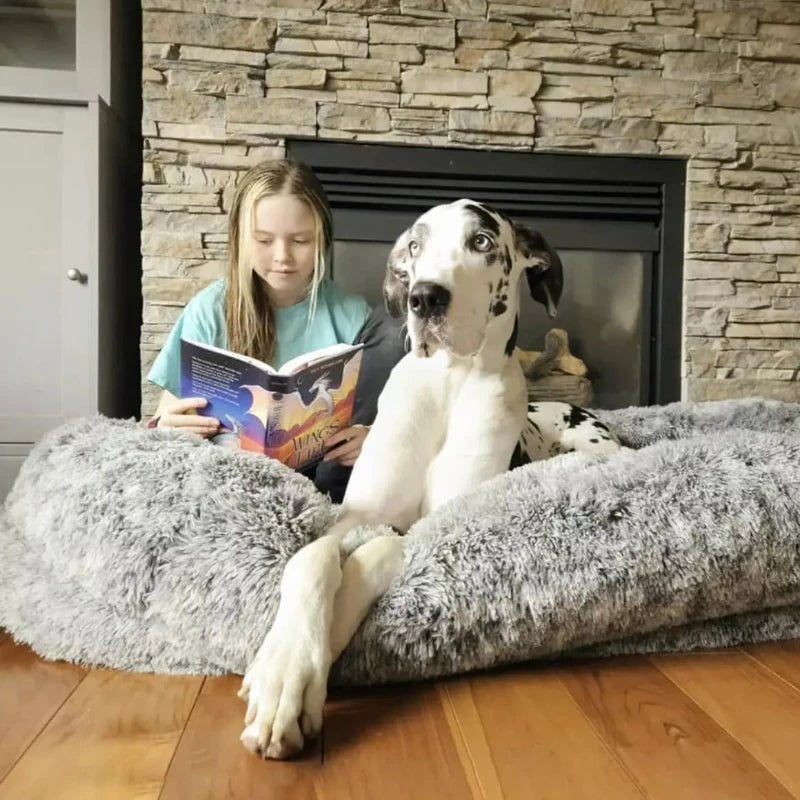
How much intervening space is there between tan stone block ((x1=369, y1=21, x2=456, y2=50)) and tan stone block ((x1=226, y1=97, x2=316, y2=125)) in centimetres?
34

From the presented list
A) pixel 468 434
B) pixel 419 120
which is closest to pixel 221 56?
pixel 419 120

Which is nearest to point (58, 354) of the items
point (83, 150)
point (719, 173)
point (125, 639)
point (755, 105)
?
point (83, 150)

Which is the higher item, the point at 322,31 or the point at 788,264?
the point at 322,31

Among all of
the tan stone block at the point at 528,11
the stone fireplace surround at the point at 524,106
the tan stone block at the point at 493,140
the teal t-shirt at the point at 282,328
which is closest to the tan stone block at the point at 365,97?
the stone fireplace surround at the point at 524,106

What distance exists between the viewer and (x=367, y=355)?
2.00m

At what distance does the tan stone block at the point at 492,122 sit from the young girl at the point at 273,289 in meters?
0.94

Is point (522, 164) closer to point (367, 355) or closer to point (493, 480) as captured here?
point (367, 355)

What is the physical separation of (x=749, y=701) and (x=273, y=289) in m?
1.35

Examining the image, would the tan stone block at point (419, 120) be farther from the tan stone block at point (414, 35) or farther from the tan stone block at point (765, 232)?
the tan stone block at point (765, 232)

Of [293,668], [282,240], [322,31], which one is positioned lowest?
A: [293,668]

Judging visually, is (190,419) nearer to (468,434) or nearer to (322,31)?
(468,434)

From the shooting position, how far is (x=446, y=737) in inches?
35.1

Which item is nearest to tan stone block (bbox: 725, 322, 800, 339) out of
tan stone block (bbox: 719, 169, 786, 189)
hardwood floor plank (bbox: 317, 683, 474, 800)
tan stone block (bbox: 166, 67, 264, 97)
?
tan stone block (bbox: 719, 169, 786, 189)

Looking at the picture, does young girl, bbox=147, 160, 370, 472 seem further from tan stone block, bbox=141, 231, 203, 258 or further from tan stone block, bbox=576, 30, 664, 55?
tan stone block, bbox=576, 30, 664, 55
